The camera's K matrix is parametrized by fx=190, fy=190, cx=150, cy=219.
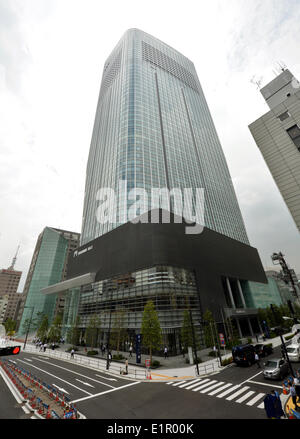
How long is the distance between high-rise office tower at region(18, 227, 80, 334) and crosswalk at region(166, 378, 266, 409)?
90.2 meters

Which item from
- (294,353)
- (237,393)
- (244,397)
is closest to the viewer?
(244,397)

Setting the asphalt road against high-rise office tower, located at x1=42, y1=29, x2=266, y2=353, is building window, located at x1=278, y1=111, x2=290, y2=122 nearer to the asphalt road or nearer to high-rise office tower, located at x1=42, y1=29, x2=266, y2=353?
high-rise office tower, located at x1=42, y1=29, x2=266, y2=353

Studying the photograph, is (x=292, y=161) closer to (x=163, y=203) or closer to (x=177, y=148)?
(x=163, y=203)

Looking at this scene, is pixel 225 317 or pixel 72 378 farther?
pixel 225 317

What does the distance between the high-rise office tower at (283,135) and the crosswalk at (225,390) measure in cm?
1996

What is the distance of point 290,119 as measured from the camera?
28891mm

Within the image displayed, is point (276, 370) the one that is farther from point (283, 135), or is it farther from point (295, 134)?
point (283, 135)

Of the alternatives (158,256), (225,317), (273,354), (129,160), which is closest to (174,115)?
(129,160)

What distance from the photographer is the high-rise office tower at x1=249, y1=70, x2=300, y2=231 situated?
86.7 ft

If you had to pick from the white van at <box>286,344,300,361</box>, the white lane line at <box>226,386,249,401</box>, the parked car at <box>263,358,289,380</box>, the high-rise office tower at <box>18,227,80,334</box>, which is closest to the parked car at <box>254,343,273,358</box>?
the white van at <box>286,344,300,361</box>

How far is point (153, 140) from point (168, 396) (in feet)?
248

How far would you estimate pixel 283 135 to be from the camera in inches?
1142

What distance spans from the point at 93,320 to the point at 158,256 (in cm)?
1945

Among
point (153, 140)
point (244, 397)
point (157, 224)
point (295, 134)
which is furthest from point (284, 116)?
point (153, 140)
